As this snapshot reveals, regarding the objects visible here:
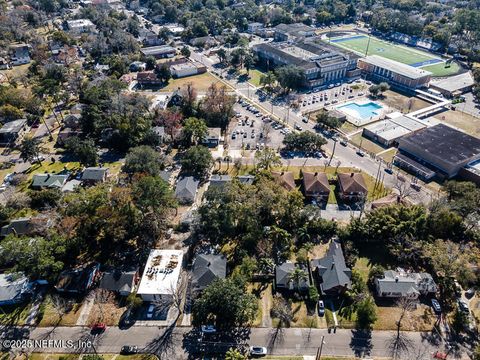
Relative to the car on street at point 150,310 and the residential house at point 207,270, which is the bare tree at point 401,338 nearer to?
the residential house at point 207,270

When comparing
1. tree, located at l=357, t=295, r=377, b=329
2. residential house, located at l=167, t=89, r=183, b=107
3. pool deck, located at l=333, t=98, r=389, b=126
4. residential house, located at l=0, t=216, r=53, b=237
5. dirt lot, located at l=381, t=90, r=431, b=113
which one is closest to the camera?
tree, located at l=357, t=295, r=377, b=329

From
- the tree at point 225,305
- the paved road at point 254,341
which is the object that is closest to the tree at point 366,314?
the paved road at point 254,341

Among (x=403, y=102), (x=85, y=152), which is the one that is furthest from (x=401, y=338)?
(x=403, y=102)

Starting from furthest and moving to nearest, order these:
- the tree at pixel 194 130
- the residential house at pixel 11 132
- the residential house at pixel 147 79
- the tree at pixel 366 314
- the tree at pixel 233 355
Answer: the residential house at pixel 147 79
the residential house at pixel 11 132
the tree at pixel 194 130
the tree at pixel 366 314
the tree at pixel 233 355

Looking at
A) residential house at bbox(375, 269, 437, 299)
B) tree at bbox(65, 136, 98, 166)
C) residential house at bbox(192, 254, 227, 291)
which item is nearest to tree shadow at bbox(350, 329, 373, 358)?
residential house at bbox(375, 269, 437, 299)

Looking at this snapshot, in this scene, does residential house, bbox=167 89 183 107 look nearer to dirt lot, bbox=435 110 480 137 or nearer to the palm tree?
the palm tree

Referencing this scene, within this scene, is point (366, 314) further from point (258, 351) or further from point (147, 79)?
point (147, 79)
